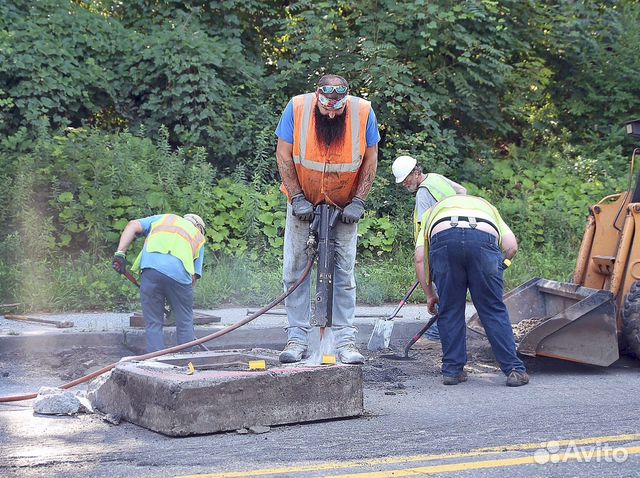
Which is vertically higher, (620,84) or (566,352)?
(620,84)

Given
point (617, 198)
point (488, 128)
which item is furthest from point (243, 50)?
point (617, 198)

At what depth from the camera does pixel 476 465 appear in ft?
16.3

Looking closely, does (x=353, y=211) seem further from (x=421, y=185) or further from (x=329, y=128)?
(x=421, y=185)

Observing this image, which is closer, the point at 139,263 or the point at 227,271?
the point at 139,263

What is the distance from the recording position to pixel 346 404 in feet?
20.0

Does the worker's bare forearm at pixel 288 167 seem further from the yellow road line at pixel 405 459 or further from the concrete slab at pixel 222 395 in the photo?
the yellow road line at pixel 405 459

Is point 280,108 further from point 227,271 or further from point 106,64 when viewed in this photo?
point 227,271

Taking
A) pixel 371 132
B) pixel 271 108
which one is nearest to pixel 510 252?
pixel 371 132

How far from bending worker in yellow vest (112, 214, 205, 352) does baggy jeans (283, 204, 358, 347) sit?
1.10 meters

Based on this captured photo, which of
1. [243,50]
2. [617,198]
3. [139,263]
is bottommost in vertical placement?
[139,263]

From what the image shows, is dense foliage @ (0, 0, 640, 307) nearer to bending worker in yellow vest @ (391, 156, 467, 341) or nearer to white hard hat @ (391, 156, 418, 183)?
bending worker in yellow vest @ (391, 156, 467, 341)

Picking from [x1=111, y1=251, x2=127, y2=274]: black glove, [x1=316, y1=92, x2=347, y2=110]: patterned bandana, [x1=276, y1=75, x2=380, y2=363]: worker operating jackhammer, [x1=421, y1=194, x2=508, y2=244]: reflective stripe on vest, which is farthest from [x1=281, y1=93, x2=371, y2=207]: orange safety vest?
[x1=111, y1=251, x2=127, y2=274]: black glove

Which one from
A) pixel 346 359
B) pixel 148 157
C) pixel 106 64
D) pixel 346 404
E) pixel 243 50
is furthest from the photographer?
pixel 243 50

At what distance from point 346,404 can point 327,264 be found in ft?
3.80
